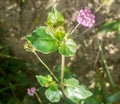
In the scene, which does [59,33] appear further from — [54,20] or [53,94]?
[53,94]

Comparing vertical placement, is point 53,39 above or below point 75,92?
above

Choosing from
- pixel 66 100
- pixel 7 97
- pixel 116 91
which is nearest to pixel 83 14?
pixel 66 100

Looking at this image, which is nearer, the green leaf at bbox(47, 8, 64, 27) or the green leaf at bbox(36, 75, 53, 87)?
the green leaf at bbox(47, 8, 64, 27)

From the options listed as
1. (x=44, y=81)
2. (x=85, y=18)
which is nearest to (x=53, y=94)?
(x=44, y=81)

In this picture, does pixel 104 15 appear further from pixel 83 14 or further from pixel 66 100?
pixel 83 14

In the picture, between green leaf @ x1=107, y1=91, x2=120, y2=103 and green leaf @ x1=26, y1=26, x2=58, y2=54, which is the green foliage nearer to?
green leaf @ x1=26, y1=26, x2=58, y2=54

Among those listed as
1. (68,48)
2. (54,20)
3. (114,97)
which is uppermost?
(54,20)

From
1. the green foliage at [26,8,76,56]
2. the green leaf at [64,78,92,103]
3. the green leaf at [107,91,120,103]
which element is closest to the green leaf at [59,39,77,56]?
the green foliage at [26,8,76,56]

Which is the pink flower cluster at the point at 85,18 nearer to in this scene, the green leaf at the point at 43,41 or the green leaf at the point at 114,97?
the green leaf at the point at 43,41
